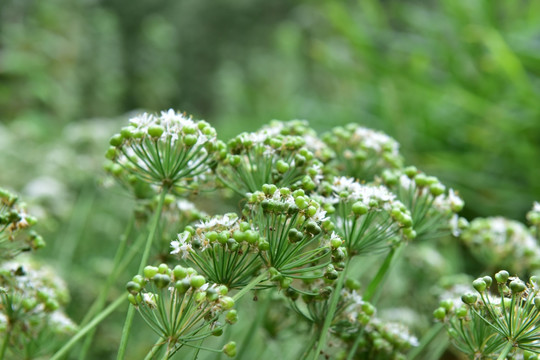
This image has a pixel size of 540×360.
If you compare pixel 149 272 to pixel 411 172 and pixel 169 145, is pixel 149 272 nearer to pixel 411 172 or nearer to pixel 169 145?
pixel 169 145

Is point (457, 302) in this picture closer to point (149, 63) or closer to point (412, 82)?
point (412, 82)

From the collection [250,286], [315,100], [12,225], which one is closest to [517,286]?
[250,286]

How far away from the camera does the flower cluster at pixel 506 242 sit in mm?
1038

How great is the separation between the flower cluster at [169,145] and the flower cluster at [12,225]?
16 centimetres

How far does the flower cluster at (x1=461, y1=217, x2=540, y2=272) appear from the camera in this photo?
104 cm

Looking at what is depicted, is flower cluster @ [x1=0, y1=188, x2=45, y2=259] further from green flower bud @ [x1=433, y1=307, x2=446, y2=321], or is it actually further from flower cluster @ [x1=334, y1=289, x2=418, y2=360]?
green flower bud @ [x1=433, y1=307, x2=446, y2=321]

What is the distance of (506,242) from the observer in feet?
3.52

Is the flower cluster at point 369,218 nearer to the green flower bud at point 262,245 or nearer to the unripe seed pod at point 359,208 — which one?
the unripe seed pod at point 359,208

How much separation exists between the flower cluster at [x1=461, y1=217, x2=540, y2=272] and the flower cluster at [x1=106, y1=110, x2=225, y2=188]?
22.7 inches

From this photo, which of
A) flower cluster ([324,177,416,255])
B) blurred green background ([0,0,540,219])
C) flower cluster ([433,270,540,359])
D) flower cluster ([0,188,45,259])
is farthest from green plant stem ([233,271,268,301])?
blurred green background ([0,0,540,219])

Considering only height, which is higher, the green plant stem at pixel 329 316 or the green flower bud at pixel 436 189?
the green flower bud at pixel 436 189

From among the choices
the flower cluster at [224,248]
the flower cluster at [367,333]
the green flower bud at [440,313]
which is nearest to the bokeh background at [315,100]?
the flower cluster at [224,248]

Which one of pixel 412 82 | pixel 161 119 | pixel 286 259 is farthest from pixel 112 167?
pixel 412 82

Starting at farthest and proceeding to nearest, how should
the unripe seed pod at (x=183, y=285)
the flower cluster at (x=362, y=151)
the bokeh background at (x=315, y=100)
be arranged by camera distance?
the bokeh background at (x=315, y=100) → the flower cluster at (x=362, y=151) → the unripe seed pod at (x=183, y=285)
